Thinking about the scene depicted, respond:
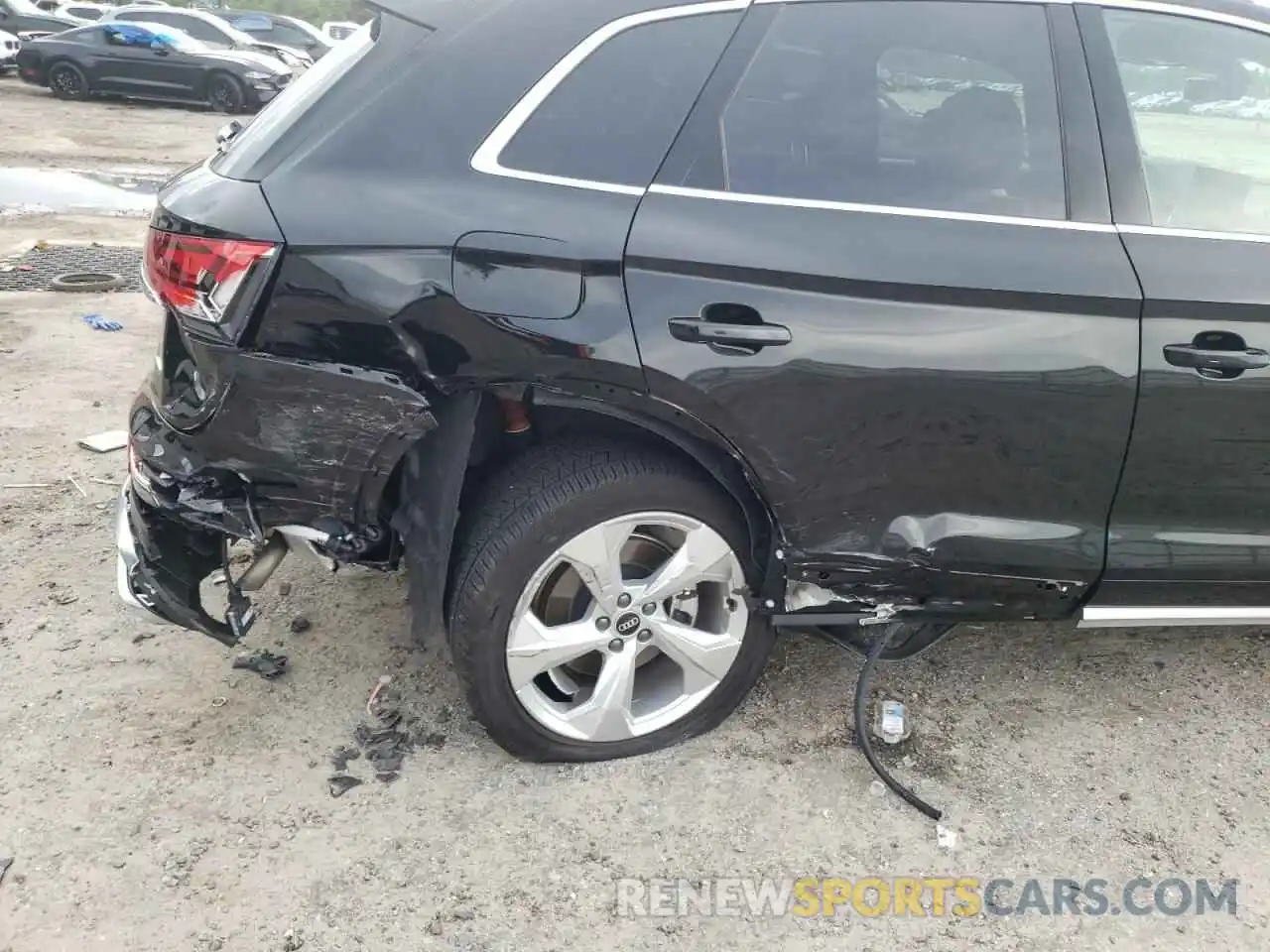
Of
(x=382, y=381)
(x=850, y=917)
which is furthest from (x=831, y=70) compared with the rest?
(x=850, y=917)

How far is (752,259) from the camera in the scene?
2191 mm

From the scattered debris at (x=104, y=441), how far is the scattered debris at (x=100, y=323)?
5.38ft

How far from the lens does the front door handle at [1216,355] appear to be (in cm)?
229

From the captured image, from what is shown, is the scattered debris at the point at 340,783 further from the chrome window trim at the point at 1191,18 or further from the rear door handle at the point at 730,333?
the chrome window trim at the point at 1191,18

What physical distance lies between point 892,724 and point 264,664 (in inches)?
71.8

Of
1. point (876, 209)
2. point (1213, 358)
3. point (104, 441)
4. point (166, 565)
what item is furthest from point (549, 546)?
point (104, 441)

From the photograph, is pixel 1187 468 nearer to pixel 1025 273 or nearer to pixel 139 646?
pixel 1025 273

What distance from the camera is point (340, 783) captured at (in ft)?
8.29

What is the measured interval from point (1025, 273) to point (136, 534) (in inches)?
87.8

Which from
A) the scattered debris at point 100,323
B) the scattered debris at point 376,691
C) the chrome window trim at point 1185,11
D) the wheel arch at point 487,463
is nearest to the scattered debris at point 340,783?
the scattered debris at point 376,691

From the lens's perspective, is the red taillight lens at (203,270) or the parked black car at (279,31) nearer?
the red taillight lens at (203,270)

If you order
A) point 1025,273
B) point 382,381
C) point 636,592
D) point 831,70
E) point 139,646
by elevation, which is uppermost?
point 831,70

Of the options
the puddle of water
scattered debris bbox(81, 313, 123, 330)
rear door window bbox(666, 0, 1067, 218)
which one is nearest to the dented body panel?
rear door window bbox(666, 0, 1067, 218)

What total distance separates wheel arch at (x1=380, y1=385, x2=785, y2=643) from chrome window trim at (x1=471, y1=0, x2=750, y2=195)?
47 cm
